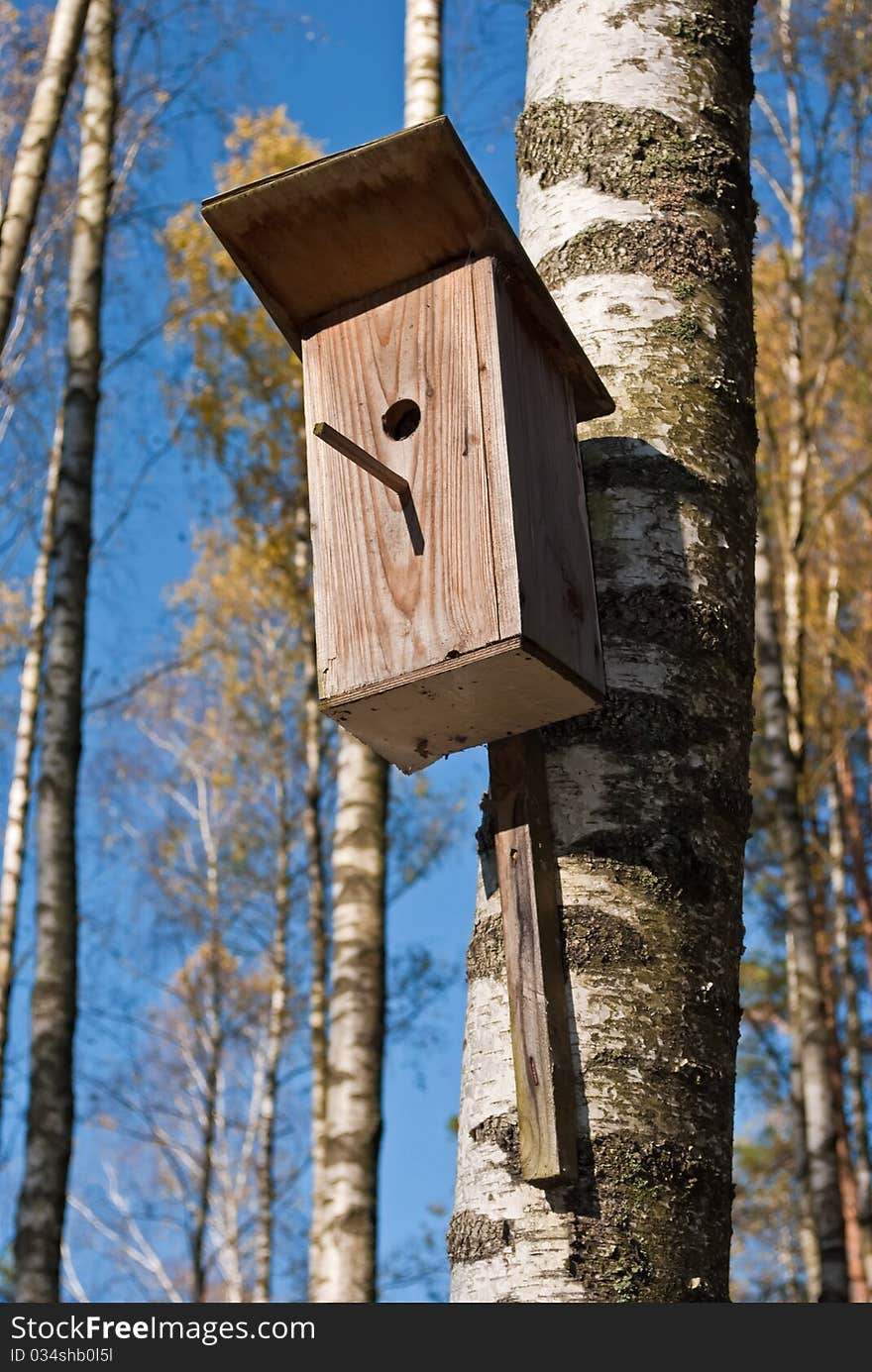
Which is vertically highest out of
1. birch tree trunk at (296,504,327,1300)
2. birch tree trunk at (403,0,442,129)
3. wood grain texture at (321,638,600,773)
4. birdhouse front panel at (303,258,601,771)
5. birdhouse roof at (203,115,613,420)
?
birch tree trunk at (403,0,442,129)

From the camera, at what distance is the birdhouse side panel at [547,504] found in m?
1.69

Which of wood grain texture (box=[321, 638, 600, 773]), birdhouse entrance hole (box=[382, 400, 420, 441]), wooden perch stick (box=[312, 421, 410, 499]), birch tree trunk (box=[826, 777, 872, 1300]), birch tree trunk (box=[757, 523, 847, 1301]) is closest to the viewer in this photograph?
wood grain texture (box=[321, 638, 600, 773])

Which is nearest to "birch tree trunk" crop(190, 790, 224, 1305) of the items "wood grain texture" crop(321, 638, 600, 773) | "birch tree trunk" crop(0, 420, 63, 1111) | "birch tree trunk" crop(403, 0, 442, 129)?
"birch tree trunk" crop(0, 420, 63, 1111)

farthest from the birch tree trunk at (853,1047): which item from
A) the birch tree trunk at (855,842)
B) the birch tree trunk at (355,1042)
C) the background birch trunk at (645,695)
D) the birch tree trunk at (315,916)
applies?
the background birch trunk at (645,695)

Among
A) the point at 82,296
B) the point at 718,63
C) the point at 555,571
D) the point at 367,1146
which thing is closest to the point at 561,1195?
the point at 555,571

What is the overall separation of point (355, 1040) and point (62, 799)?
135cm

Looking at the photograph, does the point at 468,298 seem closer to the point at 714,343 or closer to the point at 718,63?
the point at 714,343

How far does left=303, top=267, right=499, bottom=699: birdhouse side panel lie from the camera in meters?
1.74

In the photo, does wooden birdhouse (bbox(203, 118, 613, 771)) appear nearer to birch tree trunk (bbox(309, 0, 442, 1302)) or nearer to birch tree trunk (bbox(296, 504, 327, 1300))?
birch tree trunk (bbox(309, 0, 442, 1302))

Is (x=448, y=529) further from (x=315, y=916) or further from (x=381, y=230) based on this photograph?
(x=315, y=916)

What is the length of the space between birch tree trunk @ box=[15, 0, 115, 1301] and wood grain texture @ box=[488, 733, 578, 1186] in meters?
3.48

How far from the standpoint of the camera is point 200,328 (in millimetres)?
10680

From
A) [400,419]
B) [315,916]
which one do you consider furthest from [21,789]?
[400,419]
